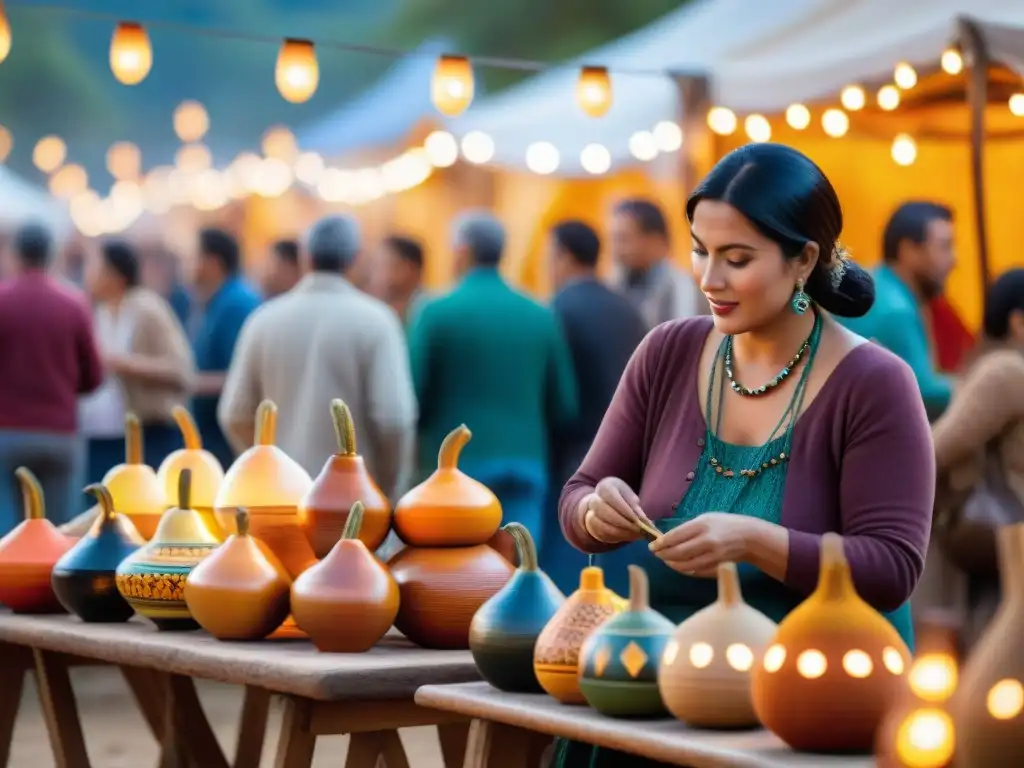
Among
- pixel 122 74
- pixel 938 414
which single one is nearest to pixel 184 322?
pixel 122 74

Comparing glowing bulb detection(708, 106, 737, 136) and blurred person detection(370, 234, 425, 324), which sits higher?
glowing bulb detection(708, 106, 737, 136)

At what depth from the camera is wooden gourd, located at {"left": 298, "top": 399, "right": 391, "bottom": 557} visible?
2.91 metres

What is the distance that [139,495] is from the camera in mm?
3477

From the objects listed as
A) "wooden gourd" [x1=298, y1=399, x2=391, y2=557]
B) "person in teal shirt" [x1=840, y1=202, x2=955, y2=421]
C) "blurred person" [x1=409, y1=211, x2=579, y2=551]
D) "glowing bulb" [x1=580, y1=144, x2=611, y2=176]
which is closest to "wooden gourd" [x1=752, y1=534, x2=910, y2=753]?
"wooden gourd" [x1=298, y1=399, x2=391, y2=557]

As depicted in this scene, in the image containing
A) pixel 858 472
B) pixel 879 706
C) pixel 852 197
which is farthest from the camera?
pixel 852 197

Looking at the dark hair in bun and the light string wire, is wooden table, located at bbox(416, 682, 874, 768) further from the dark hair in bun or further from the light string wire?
the light string wire

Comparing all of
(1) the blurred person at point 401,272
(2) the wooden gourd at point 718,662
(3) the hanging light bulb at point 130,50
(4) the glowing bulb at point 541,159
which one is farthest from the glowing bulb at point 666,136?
(2) the wooden gourd at point 718,662

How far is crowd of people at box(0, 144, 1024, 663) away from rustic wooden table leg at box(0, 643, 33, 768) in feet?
3.90

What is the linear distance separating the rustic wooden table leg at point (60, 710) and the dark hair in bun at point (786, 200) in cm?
171

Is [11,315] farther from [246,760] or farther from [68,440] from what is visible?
[246,760]

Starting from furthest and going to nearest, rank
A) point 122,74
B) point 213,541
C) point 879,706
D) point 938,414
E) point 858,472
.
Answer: point 122,74
point 938,414
point 213,541
point 858,472
point 879,706

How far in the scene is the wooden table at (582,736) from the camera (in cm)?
190

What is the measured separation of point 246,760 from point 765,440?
6.07 feet

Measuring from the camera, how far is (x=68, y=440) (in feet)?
20.5
